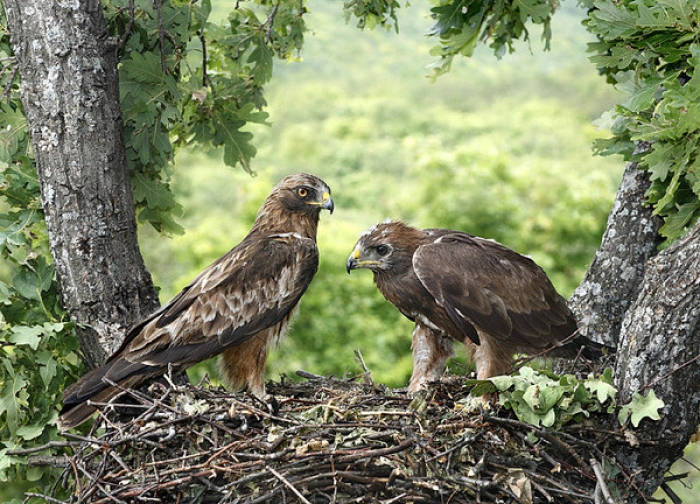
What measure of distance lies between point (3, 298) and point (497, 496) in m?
3.20

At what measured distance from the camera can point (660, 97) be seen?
5129 mm

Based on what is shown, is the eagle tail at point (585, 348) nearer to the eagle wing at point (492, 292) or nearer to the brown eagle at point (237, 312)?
the eagle wing at point (492, 292)

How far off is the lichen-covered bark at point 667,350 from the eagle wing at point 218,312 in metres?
2.33

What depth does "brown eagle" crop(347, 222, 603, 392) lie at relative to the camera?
18.0 ft

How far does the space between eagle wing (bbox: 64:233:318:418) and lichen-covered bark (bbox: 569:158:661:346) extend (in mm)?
2006

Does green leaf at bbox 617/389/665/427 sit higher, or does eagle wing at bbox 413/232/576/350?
eagle wing at bbox 413/232/576/350

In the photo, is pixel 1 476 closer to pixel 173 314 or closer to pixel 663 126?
pixel 173 314

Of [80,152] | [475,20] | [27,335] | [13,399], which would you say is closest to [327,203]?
[80,152]

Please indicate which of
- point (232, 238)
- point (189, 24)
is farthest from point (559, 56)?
point (189, 24)

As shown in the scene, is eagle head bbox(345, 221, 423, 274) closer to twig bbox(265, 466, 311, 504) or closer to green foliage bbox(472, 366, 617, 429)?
green foliage bbox(472, 366, 617, 429)

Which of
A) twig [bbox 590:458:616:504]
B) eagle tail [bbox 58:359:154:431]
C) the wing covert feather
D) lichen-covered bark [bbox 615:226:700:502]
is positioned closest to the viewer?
twig [bbox 590:458:616:504]

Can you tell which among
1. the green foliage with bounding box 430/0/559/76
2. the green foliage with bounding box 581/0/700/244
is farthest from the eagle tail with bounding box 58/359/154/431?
the green foliage with bounding box 430/0/559/76

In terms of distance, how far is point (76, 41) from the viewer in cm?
512

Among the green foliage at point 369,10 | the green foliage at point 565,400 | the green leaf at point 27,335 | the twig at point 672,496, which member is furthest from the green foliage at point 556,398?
the green foliage at point 369,10
